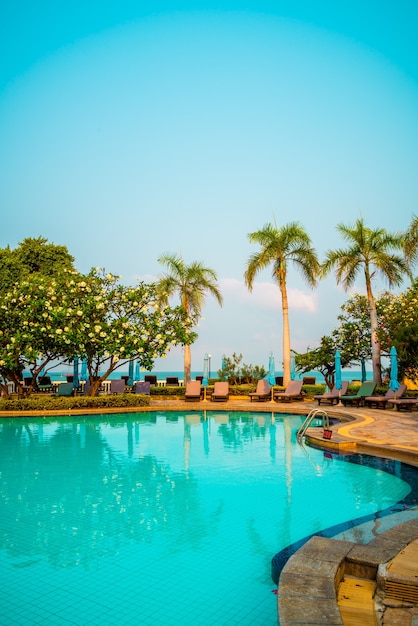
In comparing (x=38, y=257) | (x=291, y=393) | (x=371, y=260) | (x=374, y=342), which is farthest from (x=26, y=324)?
(x=371, y=260)

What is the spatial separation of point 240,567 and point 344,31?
20392 millimetres

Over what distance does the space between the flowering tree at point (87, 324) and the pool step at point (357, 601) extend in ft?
55.1

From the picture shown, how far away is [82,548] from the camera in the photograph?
19.2 ft

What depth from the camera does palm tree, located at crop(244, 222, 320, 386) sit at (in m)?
25.8

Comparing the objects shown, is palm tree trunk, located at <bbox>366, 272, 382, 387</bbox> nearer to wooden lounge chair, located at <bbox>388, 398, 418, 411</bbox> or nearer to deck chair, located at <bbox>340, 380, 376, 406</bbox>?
deck chair, located at <bbox>340, 380, 376, 406</bbox>

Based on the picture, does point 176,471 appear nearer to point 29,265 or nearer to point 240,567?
point 240,567

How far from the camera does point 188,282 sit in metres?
29.3

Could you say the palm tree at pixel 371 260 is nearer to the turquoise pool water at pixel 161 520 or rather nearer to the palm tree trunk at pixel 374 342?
the palm tree trunk at pixel 374 342

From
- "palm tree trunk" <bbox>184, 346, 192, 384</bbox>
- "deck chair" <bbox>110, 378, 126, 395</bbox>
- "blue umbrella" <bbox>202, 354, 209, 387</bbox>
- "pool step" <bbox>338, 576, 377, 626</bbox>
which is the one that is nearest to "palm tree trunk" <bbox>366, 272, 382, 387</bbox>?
"blue umbrella" <bbox>202, 354, 209, 387</bbox>

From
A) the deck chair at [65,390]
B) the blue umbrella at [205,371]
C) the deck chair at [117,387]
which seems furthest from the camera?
the deck chair at [117,387]

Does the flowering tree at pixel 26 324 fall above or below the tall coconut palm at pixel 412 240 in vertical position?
below

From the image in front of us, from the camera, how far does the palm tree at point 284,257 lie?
84.5ft

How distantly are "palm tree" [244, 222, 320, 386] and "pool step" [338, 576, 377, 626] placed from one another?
21.8 m

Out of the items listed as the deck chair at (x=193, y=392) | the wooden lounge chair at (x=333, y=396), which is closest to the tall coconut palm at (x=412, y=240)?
the wooden lounge chair at (x=333, y=396)
